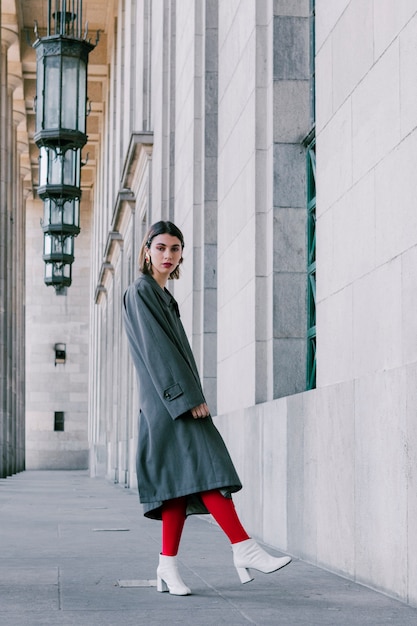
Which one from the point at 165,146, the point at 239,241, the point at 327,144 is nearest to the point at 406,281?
the point at 327,144

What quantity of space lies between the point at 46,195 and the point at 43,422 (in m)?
38.2

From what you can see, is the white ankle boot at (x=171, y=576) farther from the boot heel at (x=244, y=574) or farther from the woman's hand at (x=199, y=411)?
the woman's hand at (x=199, y=411)

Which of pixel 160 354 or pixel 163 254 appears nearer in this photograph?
pixel 160 354

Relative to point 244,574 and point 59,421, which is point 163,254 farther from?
point 59,421

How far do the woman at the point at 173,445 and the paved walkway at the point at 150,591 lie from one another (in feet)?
0.90

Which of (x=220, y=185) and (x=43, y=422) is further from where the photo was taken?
(x=43, y=422)

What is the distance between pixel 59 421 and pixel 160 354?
2024 inches

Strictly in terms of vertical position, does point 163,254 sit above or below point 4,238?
below

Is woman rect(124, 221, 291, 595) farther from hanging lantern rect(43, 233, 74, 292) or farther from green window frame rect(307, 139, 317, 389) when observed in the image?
hanging lantern rect(43, 233, 74, 292)

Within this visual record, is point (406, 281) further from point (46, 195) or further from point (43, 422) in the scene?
point (43, 422)

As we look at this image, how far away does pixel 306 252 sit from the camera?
997 cm

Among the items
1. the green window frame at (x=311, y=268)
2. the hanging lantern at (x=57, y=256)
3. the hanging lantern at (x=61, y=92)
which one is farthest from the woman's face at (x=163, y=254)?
the hanging lantern at (x=57, y=256)

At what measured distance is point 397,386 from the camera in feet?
19.1

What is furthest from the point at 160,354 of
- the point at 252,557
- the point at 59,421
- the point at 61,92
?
the point at 59,421
